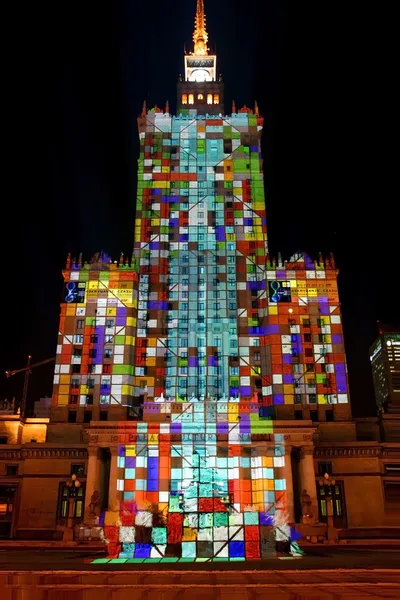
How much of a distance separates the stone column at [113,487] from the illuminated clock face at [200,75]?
8067 centimetres

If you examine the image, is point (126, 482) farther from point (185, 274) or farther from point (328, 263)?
point (328, 263)

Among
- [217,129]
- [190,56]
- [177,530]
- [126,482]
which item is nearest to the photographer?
[177,530]

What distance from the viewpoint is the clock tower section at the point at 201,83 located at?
10819 centimetres

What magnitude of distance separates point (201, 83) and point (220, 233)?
3709cm

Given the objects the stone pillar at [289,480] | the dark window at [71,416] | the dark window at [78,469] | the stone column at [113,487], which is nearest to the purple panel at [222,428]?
the stone pillar at [289,480]

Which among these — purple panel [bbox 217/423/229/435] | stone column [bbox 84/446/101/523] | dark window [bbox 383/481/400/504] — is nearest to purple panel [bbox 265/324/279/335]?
purple panel [bbox 217/423/229/435]

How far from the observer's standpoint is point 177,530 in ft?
112

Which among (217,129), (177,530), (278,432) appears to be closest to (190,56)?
(217,129)

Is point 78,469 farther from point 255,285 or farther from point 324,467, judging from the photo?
point 255,285

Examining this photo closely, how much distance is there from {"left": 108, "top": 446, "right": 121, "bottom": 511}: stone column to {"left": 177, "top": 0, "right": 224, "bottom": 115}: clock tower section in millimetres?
68008

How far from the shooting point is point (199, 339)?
87.5 m

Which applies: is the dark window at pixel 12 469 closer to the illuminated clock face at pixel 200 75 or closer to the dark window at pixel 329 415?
the dark window at pixel 329 415

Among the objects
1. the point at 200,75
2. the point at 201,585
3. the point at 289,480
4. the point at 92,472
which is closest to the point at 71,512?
the point at 92,472

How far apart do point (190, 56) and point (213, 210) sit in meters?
41.5
